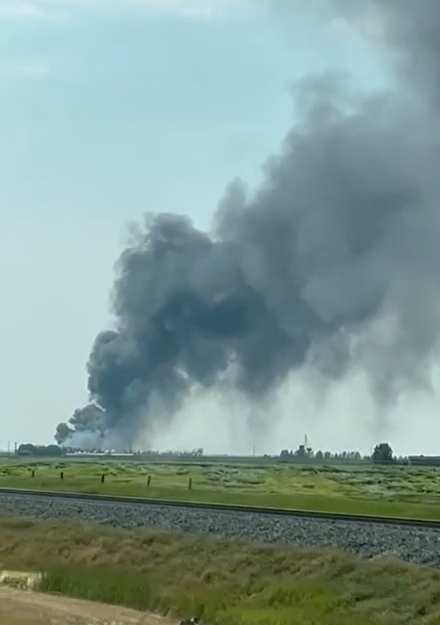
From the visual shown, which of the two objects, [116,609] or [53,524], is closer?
[116,609]

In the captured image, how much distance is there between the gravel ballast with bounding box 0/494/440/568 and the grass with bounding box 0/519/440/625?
138 centimetres

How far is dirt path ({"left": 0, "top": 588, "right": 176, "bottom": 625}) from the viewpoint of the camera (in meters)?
18.1

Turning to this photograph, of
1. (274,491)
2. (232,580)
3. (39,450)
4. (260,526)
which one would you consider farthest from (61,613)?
(39,450)

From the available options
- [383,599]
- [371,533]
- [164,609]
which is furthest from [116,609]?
[371,533]

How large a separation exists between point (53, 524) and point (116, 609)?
10687 mm

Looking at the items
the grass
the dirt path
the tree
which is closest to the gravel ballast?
the grass

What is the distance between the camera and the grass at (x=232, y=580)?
17.3 meters

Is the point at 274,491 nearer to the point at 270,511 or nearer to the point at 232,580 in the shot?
the point at 270,511

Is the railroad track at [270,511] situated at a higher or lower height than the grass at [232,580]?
higher

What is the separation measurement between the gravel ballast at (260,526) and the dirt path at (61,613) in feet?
18.2

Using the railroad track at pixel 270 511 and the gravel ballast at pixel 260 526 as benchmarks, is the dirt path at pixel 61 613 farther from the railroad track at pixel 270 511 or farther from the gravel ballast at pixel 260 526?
the railroad track at pixel 270 511

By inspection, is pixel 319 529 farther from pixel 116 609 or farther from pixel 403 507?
pixel 403 507

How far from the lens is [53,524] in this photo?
2952cm

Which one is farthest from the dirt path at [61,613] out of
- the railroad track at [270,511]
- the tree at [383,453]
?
the tree at [383,453]
